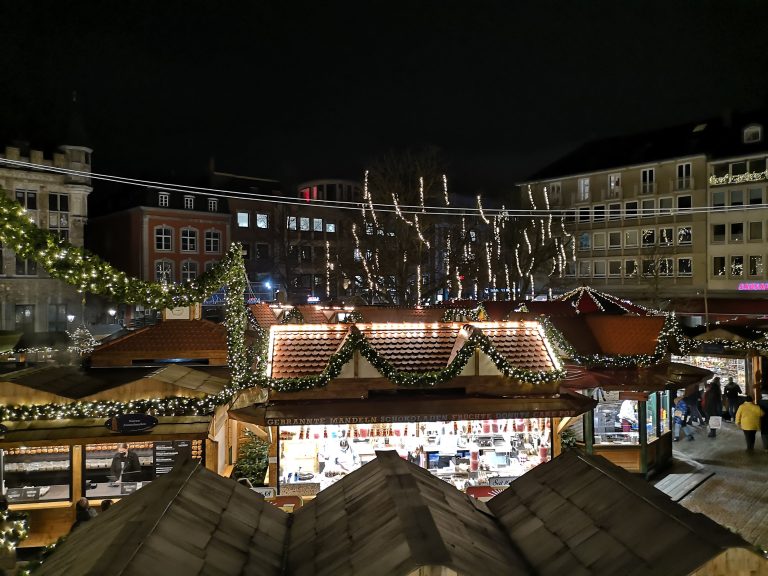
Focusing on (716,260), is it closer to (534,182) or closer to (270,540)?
(534,182)

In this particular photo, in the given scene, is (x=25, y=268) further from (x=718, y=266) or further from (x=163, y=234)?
(x=718, y=266)

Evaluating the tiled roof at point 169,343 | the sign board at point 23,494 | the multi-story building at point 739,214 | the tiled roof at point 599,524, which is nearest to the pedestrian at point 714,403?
the tiled roof at point 169,343

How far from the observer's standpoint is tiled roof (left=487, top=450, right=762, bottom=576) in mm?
2795

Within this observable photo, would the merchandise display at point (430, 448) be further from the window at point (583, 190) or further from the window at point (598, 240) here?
the window at point (583, 190)

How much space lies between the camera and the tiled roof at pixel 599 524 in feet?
9.17

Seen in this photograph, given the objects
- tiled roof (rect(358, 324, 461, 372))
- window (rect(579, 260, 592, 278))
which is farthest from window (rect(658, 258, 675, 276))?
tiled roof (rect(358, 324, 461, 372))

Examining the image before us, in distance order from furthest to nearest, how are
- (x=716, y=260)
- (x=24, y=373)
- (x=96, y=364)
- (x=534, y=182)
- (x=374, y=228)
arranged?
(x=534, y=182) → (x=716, y=260) → (x=374, y=228) → (x=96, y=364) → (x=24, y=373)

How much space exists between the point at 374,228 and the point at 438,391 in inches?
968

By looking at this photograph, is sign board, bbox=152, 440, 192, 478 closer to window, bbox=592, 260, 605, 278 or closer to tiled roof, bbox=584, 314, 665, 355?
tiled roof, bbox=584, 314, 665, 355

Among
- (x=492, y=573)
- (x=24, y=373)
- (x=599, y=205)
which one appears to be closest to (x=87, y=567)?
(x=492, y=573)

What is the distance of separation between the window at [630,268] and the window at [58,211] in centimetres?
4071

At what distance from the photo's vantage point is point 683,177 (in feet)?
149

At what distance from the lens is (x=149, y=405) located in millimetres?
11031

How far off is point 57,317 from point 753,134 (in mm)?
48683
